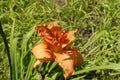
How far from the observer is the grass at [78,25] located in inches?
108

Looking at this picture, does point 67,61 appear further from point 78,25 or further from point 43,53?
point 78,25

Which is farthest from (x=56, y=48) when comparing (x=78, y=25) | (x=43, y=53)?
(x=78, y=25)

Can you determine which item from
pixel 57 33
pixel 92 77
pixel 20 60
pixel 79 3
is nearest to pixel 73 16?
pixel 79 3

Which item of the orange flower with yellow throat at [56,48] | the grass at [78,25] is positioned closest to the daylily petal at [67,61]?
the orange flower with yellow throat at [56,48]

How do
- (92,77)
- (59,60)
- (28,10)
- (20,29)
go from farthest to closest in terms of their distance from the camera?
(28,10) → (20,29) → (92,77) → (59,60)

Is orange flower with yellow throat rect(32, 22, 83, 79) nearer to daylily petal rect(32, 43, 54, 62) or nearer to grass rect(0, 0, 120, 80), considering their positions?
daylily petal rect(32, 43, 54, 62)

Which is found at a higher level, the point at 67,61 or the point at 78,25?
the point at 78,25

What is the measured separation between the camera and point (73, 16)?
3244 mm

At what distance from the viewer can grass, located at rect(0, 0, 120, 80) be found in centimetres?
273

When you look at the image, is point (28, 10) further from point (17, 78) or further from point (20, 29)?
point (17, 78)

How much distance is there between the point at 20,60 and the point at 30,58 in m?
0.17

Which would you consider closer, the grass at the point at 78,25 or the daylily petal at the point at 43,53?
the daylily petal at the point at 43,53

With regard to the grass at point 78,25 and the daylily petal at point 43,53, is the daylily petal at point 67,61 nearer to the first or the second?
the daylily petal at point 43,53

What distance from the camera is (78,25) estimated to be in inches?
124
